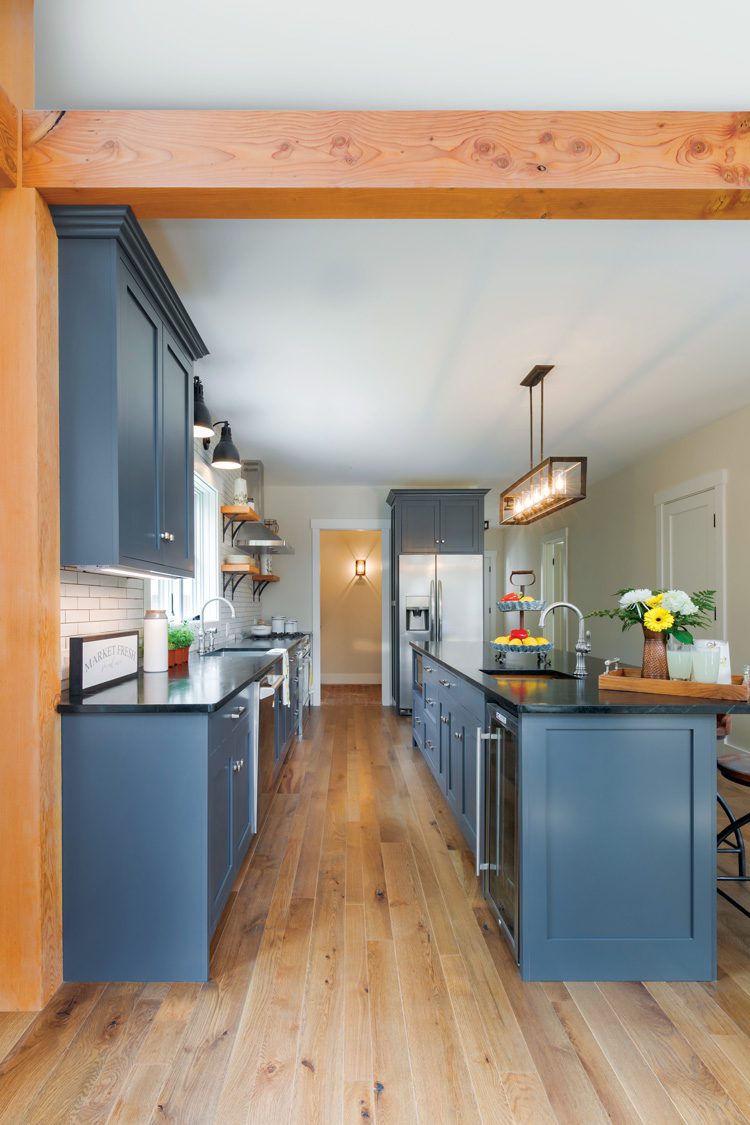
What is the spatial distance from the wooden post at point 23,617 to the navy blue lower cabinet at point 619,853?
4.91 ft

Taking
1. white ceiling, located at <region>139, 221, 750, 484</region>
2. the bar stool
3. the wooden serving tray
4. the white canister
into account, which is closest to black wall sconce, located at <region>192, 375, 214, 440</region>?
white ceiling, located at <region>139, 221, 750, 484</region>

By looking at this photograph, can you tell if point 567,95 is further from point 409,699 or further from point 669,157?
point 409,699

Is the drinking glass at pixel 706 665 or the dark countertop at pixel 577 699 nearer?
the dark countertop at pixel 577 699

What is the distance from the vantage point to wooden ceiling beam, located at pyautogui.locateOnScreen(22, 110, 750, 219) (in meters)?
1.87

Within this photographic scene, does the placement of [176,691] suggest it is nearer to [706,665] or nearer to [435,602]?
[706,665]

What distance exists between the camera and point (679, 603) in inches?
89.8

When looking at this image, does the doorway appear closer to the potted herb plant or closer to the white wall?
the white wall

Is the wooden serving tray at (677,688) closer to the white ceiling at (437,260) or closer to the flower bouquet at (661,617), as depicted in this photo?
the flower bouquet at (661,617)

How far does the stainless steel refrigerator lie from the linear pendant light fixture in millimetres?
2153

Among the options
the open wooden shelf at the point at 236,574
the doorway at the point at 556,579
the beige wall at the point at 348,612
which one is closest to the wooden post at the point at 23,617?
the open wooden shelf at the point at 236,574

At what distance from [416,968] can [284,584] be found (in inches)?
220

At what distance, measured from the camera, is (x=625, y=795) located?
80.4 inches

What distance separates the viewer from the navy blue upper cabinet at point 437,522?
677 cm

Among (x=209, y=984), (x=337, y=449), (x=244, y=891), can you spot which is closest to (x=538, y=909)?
(x=209, y=984)
